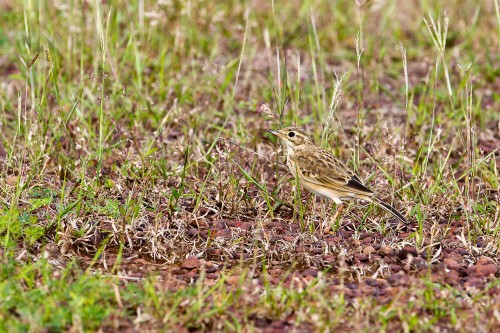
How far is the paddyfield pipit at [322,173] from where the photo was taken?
569cm

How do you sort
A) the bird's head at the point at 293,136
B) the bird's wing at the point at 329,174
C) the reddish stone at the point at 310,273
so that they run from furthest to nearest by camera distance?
the bird's head at the point at 293,136 → the bird's wing at the point at 329,174 → the reddish stone at the point at 310,273

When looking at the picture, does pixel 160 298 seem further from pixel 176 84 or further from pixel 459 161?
pixel 176 84

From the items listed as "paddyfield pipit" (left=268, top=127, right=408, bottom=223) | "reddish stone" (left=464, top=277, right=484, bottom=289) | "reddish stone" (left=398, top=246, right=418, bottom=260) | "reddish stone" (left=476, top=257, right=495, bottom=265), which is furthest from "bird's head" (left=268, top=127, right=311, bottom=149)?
"reddish stone" (left=464, top=277, right=484, bottom=289)

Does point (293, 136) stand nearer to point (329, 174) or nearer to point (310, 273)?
point (329, 174)

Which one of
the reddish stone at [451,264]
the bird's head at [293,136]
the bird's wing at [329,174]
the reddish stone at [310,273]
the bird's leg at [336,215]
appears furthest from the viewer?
the bird's head at [293,136]

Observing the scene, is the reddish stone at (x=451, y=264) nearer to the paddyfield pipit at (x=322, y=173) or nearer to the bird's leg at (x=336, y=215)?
the paddyfield pipit at (x=322, y=173)

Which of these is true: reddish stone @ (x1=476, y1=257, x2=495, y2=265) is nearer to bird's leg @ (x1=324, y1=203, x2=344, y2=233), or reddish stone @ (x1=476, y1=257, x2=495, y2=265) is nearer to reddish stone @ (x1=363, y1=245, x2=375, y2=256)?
reddish stone @ (x1=363, y1=245, x2=375, y2=256)

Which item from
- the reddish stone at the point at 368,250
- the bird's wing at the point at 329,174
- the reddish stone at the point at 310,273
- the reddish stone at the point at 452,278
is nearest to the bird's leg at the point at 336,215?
the bird's wing at the point at 329,174

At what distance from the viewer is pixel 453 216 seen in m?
5.94

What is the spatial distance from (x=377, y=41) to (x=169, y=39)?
2.13 m

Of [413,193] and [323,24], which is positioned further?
[323,24]

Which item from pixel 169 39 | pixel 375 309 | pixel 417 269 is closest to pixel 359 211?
pixel 417 269

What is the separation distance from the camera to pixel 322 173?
5.82m

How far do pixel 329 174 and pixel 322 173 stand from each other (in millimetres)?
44
